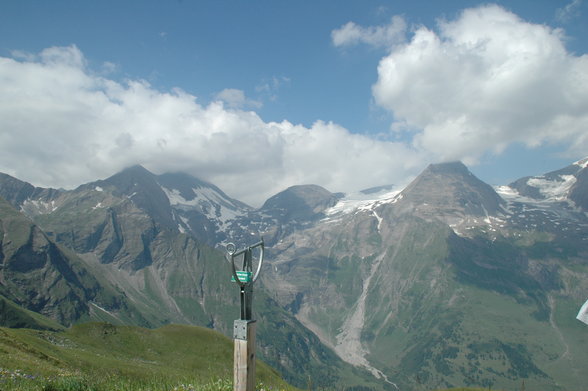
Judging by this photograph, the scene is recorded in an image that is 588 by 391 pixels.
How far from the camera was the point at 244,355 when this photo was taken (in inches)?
434

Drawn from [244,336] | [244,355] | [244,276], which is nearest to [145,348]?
[244,355]

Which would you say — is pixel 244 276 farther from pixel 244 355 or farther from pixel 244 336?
pixel 244 355

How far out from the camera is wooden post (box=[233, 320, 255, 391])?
36.1 ft

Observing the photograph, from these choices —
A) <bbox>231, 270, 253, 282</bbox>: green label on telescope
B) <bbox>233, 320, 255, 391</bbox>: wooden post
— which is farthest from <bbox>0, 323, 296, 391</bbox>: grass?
<bbox>231, 270, 253, 282</bbox>: green label on telescope

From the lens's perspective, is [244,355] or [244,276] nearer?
[244,355]

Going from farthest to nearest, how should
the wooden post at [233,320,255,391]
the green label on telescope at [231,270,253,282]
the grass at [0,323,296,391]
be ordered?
the grass at [0,323,296,391], the green label on telescope at [231,270,253,282], the wooden post at [233,320,255,391]

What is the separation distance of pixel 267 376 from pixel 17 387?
64.7 meters

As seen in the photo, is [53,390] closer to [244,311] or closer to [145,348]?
[244,311]

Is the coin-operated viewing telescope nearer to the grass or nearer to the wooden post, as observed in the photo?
the wooden post

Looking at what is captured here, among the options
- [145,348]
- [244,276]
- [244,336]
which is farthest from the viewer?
[145,348]

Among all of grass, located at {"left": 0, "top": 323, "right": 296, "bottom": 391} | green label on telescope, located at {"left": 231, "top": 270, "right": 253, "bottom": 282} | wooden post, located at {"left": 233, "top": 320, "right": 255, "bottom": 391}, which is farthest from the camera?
grass, located at {"left": 0, "top": 323, "right": 296, "bottom": 391}

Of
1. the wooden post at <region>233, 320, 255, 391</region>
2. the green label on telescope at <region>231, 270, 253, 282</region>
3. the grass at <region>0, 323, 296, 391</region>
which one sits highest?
the green label on telescope at <region>231, 270, 253, 282</region>

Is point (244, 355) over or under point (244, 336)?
under

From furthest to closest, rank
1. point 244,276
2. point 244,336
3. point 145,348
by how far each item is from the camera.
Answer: point 145,348 → point 244,276 → point 244,336
